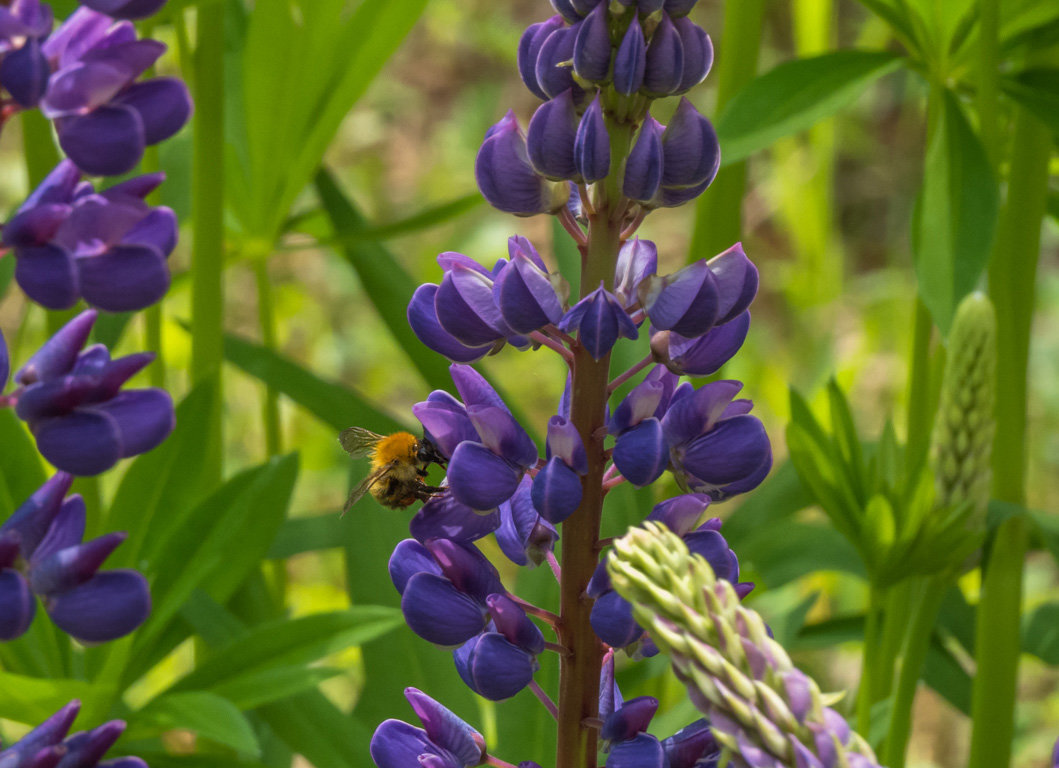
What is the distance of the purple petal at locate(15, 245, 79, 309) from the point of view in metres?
0.78

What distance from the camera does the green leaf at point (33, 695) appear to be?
1100 millimetres

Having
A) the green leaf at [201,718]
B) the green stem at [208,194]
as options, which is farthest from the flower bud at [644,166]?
the green stem at [208,194]

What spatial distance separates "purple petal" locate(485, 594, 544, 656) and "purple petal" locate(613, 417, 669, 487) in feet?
0.38

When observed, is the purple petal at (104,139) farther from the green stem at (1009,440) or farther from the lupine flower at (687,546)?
the green stem at (1009,440)

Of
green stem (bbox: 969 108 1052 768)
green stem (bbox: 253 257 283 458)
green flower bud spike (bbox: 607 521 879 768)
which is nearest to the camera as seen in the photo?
green flower bud spike (bbox: 607 521 879 768)

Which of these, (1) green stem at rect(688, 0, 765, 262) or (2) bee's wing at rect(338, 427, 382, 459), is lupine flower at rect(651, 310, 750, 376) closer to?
(2) bee's wing at rect(338, 427, 382, 459)

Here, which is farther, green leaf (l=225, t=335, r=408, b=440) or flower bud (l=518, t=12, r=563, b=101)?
green leaf (l=225, t=335, r=408, b=440)

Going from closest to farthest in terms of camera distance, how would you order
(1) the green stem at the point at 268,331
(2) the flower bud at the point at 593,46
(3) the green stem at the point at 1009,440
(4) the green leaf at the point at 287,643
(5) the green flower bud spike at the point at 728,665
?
(5) the green flower bud spike at the point at 728,665
(2) the flower bud at the point at 593,46
(4) the green leaf at the point at 287,643
(3) the green stem at the point at 1009,440
(1) the green stem at the point at 268,331

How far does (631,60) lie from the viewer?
720mm

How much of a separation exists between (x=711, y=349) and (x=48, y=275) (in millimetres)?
432

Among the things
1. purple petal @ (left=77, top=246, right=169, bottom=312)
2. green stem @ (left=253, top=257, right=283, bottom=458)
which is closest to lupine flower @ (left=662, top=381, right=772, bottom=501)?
purple petal @ (left=77, top=246, right=169, bottom=312)

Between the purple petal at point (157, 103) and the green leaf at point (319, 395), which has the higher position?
the green leaf at point (319, 395)

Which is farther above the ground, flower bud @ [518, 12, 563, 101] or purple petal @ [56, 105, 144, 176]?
flower bud @ [518, 12, 563, 101]

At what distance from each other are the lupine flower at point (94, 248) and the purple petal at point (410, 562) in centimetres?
24
